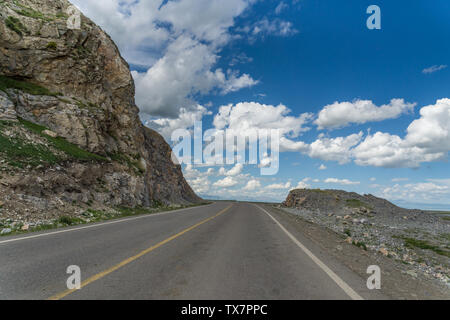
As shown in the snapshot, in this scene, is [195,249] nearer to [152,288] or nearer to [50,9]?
[152,288]

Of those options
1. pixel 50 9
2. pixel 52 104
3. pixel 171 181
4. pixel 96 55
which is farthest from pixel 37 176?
pixel 171 181

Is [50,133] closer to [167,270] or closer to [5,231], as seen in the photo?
[5,231]

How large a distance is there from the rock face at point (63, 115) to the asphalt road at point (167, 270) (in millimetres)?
9575

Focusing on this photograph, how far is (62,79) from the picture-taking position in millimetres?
28156

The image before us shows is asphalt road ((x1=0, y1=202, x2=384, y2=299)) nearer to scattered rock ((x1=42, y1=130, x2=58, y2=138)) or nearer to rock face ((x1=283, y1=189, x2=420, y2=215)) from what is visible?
scattered rock ((x1=42, y1=130, x2=58, y2=138))

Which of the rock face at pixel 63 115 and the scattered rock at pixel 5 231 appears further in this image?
the rock face at pixel 63 115

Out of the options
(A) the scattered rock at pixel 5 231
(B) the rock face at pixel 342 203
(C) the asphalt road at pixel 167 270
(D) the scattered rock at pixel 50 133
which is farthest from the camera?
(B) the rock face at pixel 342 203

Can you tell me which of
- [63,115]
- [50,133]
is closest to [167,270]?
[50,133]

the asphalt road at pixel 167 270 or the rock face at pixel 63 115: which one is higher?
the rock face at pixel 63 115

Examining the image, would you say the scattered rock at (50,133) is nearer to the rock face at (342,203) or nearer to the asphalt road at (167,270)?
the asphalt road at (167,270)

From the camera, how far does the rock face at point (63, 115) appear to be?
56.9 ft

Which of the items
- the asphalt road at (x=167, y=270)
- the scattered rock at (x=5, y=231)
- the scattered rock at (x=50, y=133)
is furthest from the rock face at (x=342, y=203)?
the scattered rock at (x=5, y=231)

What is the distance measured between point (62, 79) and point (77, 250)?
2691 cm

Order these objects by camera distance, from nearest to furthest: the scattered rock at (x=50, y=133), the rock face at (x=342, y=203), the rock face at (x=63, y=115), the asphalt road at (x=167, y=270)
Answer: the asphalt road at (x=167, y=270), the rock face at (x=63, y=115), the scattered rock at (x=50, y=133), the rock face at (x=342, y=203)
